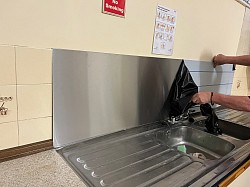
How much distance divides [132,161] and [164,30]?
0.83m

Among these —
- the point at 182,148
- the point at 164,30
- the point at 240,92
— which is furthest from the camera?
the point at 240,92

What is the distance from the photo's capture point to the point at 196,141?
1.34 meters

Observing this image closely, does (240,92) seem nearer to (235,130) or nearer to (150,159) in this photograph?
(235,130)

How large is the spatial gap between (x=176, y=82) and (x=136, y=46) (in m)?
0.45

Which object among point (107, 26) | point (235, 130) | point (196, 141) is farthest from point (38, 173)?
point (235, 130)

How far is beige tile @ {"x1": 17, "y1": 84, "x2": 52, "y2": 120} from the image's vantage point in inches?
29.8

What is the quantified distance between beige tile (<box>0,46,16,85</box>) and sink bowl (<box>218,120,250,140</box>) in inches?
59.0

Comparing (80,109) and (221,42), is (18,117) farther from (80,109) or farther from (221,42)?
(221,42)

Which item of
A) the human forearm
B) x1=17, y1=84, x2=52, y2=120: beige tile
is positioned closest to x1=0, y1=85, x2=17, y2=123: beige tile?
x1=17, y1=84, x2=52, y2=120: beige tile

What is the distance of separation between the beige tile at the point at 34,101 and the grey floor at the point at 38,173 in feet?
0.60

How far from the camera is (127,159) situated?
0.91m

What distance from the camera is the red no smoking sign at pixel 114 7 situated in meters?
0.89

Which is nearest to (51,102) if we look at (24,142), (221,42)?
(24,142)

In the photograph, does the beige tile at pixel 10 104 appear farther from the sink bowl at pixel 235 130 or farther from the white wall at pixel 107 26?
the sink bowl at pixel 235 130
